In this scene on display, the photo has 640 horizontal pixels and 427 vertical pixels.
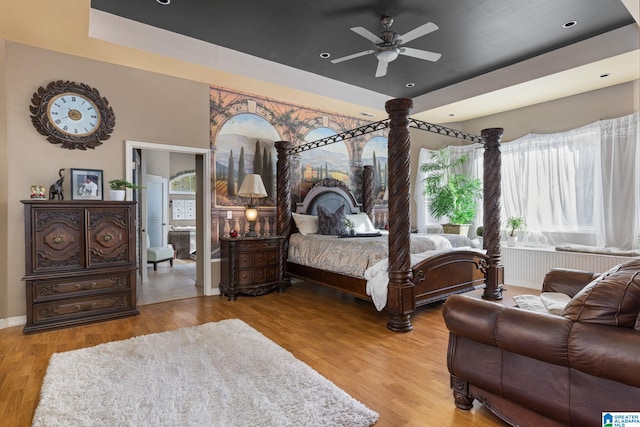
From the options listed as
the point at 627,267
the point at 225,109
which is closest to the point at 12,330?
the point at 225,109

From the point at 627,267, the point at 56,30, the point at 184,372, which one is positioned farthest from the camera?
the point at 56,30

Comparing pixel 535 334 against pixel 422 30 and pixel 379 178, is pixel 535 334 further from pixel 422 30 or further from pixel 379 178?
pixel 379 178

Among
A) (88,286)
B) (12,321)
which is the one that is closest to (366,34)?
(88,286)

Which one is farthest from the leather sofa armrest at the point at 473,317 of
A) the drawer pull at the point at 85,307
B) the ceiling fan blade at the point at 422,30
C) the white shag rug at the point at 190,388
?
the drawer pull at the point at 85,307

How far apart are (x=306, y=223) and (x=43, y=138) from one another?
11.7ft

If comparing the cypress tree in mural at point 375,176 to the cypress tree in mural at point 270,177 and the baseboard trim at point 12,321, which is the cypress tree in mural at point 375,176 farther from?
the baseboard trim at point 12,321

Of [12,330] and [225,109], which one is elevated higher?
[225,109]

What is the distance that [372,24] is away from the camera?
3865mm

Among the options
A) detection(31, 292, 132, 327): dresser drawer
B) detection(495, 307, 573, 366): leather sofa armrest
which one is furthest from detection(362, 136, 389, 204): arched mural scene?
detection(495, 307, 573, 366): leather sofa armrest

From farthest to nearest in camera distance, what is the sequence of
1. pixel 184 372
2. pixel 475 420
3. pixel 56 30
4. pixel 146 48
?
pixel 146 48 → pixel 56 30 → pixel 184 372 → pixel 475 420

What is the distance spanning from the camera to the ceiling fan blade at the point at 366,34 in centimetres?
321

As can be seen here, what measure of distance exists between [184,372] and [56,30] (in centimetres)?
364

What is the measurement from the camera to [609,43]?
4031 millimetres

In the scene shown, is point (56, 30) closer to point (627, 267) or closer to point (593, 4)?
point (627, 267)
